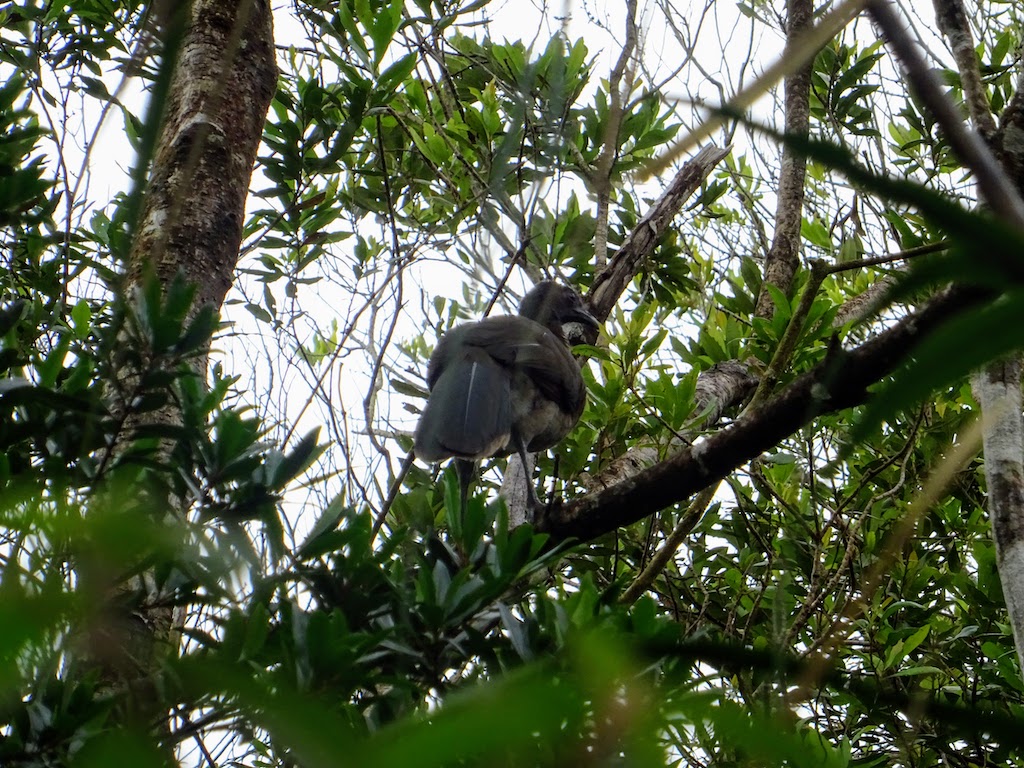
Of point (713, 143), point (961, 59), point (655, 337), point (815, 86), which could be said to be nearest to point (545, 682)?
point (961, 59)

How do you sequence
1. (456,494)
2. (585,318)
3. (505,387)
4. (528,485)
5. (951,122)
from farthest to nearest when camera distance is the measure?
1. (585,318)
2. (505,387)
3. (528,485)
4. (456,494)
5. (951,122)

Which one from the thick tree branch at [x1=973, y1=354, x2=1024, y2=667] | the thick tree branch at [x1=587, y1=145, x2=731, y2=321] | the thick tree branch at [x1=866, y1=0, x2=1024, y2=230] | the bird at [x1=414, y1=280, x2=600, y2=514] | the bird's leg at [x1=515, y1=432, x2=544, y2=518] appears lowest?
the thick tree branch at [x1=973, y1=354, x2=1024, y2=667]

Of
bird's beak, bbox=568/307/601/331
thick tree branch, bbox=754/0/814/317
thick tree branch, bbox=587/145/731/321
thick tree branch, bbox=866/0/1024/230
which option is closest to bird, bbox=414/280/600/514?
bird's beak, bbox=568/307/601/331

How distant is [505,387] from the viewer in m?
4.24

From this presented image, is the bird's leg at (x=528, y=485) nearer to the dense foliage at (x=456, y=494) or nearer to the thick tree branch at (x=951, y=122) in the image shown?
the dense foliage at (x=456, y=494)

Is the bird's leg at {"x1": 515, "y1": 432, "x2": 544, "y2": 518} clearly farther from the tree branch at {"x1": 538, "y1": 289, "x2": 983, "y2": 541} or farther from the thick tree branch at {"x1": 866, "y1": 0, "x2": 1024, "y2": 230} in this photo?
the thick tree branch at {"x1": 866, "y1": 0, "x2": 1024, "y2": 230}

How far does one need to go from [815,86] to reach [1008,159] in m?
3.78

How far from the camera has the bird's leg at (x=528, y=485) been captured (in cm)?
316

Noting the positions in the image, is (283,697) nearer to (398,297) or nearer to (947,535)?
(398,297)

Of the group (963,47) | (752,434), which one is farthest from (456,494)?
(963,47)

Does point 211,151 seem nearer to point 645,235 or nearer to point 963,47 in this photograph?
point 963,47

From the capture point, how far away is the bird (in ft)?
12.8

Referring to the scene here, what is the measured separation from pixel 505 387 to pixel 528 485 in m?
0.78

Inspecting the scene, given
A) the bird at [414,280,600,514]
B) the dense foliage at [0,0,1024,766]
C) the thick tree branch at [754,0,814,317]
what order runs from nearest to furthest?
the dense foliage at [0,0,1024,766] → the bird at [414,280,600,514] → the thick tree branch at [754,0,814,317]
